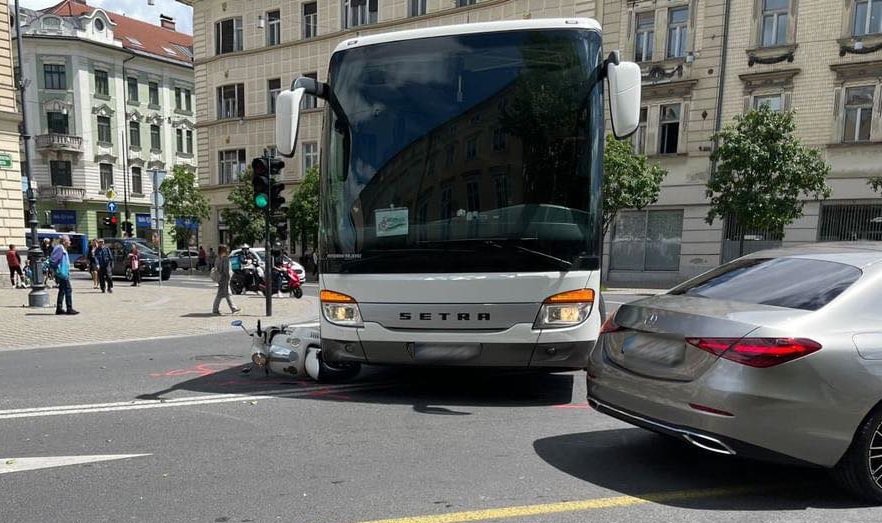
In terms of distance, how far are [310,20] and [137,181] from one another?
2737 centimetres

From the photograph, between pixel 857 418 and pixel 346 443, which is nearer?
pixel 857 418

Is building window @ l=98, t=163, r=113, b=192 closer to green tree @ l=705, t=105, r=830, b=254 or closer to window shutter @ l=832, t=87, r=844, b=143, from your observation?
green tree @ l=705, t=105, r=830, b=254

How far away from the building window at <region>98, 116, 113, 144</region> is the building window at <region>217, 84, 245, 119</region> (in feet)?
60.8

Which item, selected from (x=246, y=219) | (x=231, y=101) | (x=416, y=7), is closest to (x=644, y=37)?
(x=416, y=7)

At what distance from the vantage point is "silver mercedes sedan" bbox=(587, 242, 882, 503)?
3250mm

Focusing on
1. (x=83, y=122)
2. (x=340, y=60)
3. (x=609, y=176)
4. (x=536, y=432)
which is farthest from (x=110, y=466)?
(x=83, y=122)

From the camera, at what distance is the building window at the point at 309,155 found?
111 feet

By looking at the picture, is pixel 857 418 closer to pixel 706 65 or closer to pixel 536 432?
pixel 536 432

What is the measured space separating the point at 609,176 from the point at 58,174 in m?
45.8

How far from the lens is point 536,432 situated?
4805 millimetres

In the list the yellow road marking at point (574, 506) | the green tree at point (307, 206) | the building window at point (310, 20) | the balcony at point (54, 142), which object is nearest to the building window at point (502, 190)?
the yellow road marking at point (574, 506)

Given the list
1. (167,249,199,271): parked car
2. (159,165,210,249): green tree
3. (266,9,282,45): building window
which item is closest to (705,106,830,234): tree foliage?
(266,9,282,45): building window

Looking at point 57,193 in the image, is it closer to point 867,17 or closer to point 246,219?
point 246,219

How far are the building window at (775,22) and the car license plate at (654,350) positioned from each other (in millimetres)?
23518
